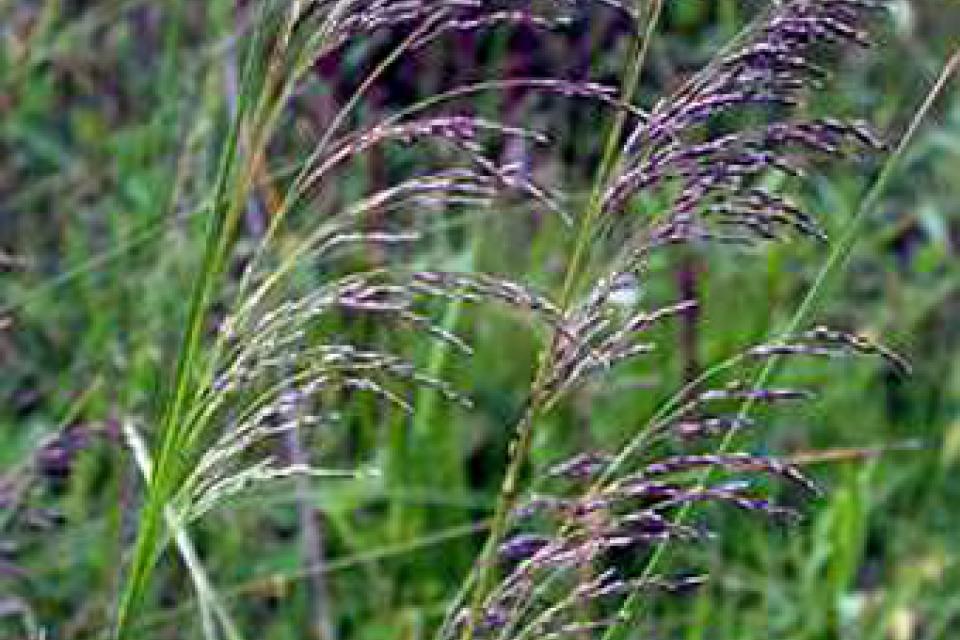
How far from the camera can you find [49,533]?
2361 mm

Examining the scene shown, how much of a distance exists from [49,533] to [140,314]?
0.81ft

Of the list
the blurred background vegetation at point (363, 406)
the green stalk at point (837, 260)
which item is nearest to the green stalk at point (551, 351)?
the green stalk at point (837, 260)

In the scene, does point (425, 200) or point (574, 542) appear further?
point (574, 542)

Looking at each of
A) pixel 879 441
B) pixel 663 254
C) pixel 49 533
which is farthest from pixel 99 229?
pixel 879 441

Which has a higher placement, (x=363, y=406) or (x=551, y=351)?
(x=551, y=351)

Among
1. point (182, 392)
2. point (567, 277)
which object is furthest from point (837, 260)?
point (182, 392)

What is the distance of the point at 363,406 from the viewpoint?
2.66 metres

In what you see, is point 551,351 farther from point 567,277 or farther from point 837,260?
point 837,260

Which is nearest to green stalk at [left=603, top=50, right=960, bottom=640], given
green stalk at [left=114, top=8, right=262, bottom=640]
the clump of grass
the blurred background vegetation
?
the clump of grass

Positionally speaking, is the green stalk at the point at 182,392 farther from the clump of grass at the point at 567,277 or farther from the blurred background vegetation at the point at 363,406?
the blurred background vegetation at the point at 363,406

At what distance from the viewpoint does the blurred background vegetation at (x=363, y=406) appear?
7.47ft

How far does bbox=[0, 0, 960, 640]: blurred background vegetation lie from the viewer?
2275mm

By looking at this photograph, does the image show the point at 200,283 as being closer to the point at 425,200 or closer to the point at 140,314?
the point at 425,200

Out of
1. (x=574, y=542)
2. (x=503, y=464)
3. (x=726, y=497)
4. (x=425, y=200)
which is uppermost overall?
(x=425, y=200)
